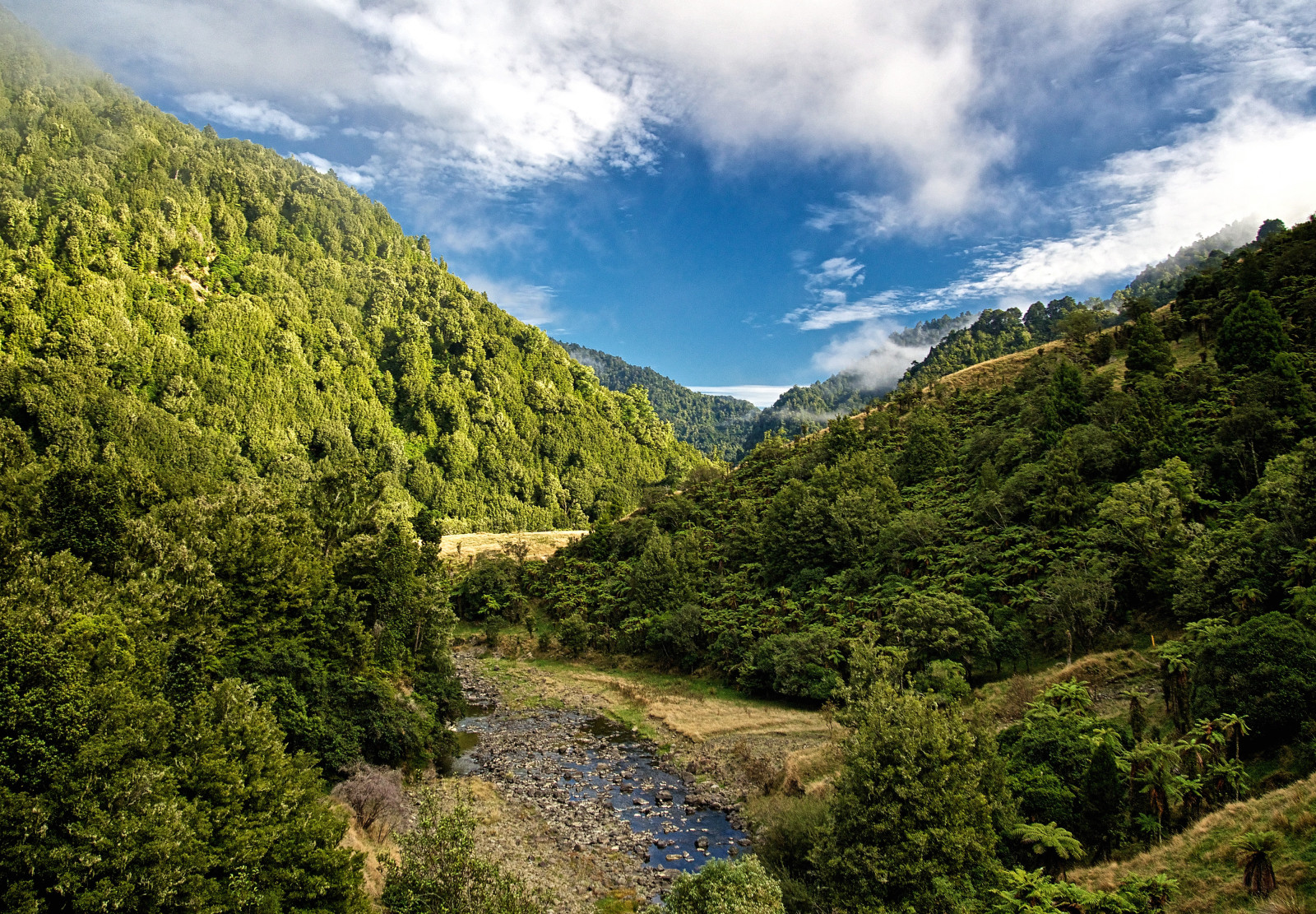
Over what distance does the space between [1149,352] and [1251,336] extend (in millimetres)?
9467

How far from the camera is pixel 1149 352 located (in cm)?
6750

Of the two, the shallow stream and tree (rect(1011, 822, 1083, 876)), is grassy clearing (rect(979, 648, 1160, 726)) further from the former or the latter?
the shallow stream

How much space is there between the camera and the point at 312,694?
31.5m

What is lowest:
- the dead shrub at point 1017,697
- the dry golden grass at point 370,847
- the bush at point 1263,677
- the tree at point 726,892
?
the dry golden grass at point 370,847

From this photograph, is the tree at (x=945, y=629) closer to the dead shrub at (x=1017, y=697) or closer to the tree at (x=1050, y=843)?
the dead shrub at (x=1017, y=697)

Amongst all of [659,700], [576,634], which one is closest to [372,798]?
[659,700]

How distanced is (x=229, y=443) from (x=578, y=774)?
110731 mm

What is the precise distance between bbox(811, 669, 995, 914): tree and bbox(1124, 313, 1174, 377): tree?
62365 mm

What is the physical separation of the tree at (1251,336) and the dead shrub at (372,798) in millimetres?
74131

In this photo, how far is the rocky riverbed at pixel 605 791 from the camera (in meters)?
29.1

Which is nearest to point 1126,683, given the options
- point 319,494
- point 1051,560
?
point 1051,560

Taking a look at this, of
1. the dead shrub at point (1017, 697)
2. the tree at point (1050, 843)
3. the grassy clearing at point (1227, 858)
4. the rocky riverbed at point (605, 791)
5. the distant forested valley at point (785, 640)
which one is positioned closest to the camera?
the grassy clearing at point (1227, 858)

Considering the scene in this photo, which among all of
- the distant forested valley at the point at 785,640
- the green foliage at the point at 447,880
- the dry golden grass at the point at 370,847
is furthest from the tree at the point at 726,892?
the dry golden grass at the point at 370,847

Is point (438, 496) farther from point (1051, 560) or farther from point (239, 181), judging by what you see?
point (1051, 560)
